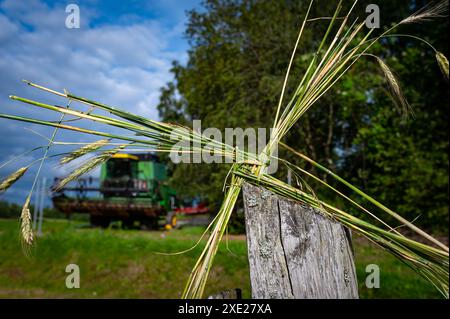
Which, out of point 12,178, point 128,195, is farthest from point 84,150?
point 128,195

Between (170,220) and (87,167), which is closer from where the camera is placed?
(87,167)

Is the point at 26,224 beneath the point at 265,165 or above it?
beneath

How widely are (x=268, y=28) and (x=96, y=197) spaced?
19.5 ft

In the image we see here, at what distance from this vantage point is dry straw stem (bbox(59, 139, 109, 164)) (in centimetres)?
134

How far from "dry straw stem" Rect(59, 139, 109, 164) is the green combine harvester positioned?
8.69 metres

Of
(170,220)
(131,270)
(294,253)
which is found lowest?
(131,270)

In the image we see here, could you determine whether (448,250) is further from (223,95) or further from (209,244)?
(223,95)

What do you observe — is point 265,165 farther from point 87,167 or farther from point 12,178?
point 12,178

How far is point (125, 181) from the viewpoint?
10484mm

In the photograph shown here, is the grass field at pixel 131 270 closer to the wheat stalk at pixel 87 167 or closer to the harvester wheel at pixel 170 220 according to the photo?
the harvester wheel at pixel 170 220

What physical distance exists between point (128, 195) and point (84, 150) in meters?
9.01

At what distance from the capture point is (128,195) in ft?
33.2

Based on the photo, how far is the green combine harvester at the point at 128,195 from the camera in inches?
396

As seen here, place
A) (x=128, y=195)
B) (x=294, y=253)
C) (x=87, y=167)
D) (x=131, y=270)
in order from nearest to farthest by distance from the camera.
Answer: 1. (x=294, y=253)
2. (x=87, y=167)
3. (x=131, y=270)
4. (x=128, y=195)
